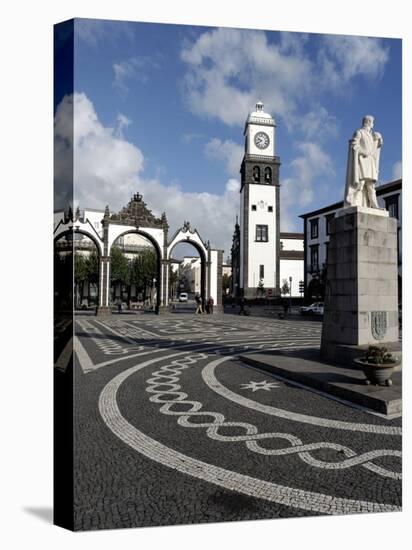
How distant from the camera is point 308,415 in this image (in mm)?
5723

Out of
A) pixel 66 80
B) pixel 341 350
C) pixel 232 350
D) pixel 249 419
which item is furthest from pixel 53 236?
pixel 232 350

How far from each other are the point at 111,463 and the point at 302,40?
186 inches

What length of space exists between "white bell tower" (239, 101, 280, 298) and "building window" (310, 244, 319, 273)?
6.89 metres

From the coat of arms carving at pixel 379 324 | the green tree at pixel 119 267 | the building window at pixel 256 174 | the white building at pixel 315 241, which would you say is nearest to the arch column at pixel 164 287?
the green tree at pixel 119 267

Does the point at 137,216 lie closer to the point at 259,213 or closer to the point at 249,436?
the point at 259,213

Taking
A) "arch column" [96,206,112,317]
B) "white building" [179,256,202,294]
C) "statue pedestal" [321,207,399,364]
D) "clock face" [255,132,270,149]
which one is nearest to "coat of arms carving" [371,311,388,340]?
"statue pedestal" [321,207,399,364]

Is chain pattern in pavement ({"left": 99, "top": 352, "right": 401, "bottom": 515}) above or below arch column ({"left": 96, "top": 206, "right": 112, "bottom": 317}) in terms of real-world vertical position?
below

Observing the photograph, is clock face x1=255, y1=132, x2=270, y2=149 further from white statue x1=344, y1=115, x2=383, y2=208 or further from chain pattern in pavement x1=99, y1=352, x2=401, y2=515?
chain pattern in pavement x1=99, y1=352, x2=401, y2=515

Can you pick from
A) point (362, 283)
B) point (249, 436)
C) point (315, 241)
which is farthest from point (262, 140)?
point (249, 436)

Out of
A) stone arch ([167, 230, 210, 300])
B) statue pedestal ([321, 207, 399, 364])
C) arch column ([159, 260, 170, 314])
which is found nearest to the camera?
statue pedestal ([321, 207, 399, 364])

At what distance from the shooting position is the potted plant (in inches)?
248

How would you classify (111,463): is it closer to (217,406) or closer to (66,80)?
(217,406)

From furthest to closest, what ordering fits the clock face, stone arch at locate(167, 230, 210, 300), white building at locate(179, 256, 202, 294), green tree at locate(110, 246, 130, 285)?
white building at locate(179, 256, 202, 294) → the clock face → green tree at locate(110, 246, 130, 285) → stone arch at locate(167, 230, 210, 300)

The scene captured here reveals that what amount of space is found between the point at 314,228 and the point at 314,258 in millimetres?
3635
